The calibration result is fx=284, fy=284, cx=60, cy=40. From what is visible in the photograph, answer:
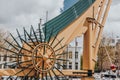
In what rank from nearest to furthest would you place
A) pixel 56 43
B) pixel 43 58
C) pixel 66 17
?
pixel 43 58 < pixel 56 43 < pixel 66 17

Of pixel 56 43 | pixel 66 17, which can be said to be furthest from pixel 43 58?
pixel 66 17

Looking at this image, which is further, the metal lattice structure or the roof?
the roof

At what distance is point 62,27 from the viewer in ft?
33.1

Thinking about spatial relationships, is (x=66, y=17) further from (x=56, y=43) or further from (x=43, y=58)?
(x=43, y=58)

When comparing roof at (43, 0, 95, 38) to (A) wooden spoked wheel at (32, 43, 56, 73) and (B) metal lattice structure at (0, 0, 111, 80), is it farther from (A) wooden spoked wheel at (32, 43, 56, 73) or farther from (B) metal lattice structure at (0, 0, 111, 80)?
(A) wooden spoked wheel at (32, 43, 56, 73)

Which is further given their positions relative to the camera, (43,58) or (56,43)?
(56,43)

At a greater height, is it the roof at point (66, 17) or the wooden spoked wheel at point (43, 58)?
the roof at point (66, 17)

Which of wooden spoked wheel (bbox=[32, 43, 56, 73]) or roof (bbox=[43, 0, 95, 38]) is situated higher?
roof (bbox=[43, 0, 95, 38])

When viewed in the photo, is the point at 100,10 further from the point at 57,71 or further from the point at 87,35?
the point at 57,71

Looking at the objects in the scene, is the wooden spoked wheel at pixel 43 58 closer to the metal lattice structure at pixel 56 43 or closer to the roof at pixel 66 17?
the metal lattice structure at pixel 56 43

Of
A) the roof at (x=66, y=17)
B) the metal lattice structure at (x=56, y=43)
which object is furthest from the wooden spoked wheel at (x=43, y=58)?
the roof at (x=66, y=17)

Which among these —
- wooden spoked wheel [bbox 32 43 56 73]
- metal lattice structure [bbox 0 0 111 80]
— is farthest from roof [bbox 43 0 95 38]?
wooden spoked wheel [bbox 32 43 56 73]

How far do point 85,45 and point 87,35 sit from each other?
39 centimetres

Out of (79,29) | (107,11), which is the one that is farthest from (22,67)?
(107,11)
